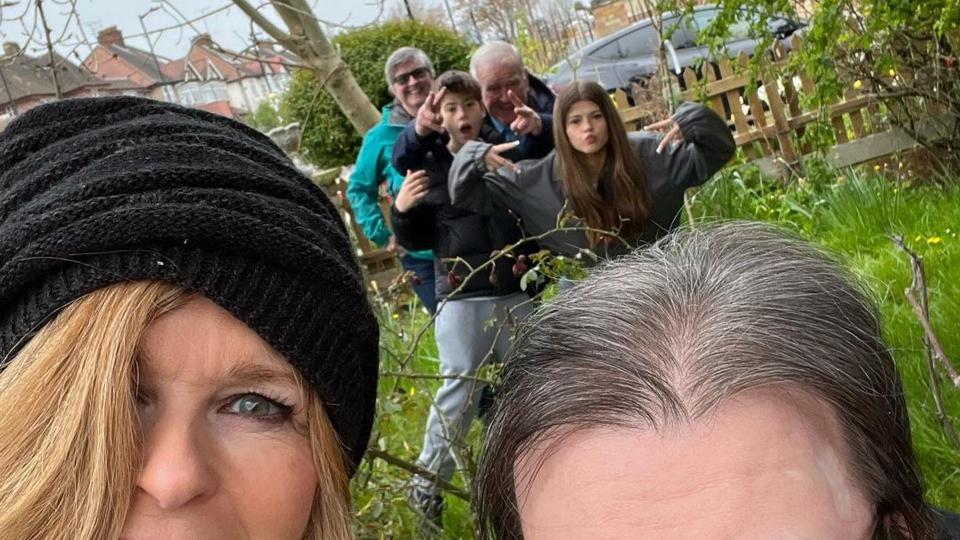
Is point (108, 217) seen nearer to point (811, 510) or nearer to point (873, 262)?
point (811, 510)

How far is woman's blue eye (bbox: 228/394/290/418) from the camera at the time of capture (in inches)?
47.9

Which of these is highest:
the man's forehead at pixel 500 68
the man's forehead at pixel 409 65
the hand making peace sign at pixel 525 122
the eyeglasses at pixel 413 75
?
the man's forehead at pixel 409 65

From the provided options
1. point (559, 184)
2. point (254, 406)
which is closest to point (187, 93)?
point (559, 184)

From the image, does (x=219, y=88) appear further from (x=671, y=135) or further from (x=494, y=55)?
(x=671, y=135)

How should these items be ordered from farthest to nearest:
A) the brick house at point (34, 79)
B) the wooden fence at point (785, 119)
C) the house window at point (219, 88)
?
1. the house window at point (219, 88)
2. the wooden fence at point (785, 119)
3. the brick house at point (34, 79)

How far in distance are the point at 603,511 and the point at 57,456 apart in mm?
735

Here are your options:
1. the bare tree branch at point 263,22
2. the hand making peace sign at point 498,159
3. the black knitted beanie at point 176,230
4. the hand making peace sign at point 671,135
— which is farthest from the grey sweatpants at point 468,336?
the black knitted beanie at point 176,230

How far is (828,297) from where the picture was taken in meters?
1.18

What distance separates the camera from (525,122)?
3.52 m

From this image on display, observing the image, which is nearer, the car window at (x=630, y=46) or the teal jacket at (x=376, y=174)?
the teal jacket at (x=376, y=174)

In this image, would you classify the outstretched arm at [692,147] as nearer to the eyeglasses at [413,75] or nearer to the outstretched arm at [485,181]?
the outstretched arm at [485,181]

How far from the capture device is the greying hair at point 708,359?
1.06 m

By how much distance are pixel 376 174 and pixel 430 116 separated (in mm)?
776

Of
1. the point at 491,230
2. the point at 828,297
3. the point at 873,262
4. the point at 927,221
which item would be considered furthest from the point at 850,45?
the point at 828,297
